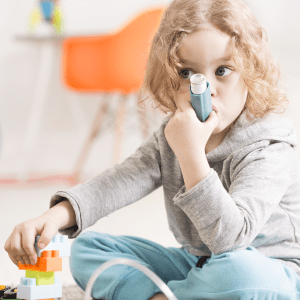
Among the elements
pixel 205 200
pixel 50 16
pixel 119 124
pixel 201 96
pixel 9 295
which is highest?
pixel 50 16

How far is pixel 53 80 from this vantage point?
262cm

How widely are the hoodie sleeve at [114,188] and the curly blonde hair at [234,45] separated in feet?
0.43

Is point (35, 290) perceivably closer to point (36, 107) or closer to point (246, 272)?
point (246, 272)

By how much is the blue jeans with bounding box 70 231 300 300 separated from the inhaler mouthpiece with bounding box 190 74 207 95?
229 mm

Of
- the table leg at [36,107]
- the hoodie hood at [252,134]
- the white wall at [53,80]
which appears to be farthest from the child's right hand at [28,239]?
the white wall at [53,80]

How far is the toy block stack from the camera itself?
545 mm

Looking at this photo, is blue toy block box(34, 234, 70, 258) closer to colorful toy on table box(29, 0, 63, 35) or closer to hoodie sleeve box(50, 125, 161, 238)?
hoodie sleeve box(50, 125, 161, 238)

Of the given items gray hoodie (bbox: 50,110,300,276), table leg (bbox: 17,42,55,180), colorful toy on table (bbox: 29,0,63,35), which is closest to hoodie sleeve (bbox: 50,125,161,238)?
gray hoodie (bbox: 50,110,300,276)

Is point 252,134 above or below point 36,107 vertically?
above

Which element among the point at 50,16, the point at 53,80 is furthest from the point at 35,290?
the point at 53,80

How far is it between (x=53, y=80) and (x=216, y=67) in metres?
2.03

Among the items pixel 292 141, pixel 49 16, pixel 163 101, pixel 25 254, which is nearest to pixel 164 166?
pixel 163 101

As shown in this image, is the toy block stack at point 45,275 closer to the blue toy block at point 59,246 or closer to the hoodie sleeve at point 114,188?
the blue toy block at point 59,246

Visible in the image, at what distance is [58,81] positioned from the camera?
8.65 feet
